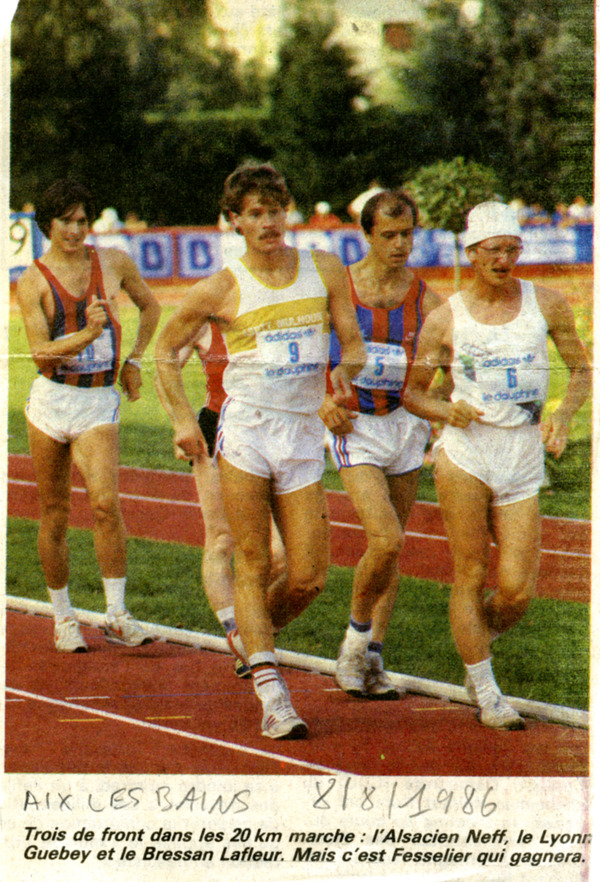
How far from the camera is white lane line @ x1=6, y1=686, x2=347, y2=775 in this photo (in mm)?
5207

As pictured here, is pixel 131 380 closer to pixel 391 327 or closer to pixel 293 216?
pixel 293 216

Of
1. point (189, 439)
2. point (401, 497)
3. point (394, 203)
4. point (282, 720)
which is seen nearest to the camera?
point (282, 720)

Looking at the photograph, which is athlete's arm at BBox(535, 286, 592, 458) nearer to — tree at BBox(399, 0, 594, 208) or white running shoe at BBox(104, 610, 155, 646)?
tree at BBox(399, 0, 594, 208)

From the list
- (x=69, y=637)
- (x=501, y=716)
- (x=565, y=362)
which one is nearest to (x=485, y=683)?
(x=501, y=716)

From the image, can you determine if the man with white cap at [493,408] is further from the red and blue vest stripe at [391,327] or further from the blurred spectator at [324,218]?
the blurred spectator at [324,218]

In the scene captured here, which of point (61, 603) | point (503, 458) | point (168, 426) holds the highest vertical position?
point (168, 426)

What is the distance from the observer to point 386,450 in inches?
215

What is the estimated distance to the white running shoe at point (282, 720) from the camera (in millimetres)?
5171

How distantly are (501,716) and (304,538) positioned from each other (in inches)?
39.5

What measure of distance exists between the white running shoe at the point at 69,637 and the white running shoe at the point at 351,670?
1020 millimetres

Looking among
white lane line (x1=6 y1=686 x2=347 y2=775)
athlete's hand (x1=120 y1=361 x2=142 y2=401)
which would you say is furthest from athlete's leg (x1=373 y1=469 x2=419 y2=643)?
athlete's hand (x1=120 y1=361 x2=142 y2=401)

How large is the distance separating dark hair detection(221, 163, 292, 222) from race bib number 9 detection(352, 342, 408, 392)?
2.14 feet

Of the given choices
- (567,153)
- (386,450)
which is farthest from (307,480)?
(567,153)

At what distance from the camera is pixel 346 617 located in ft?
18.3
